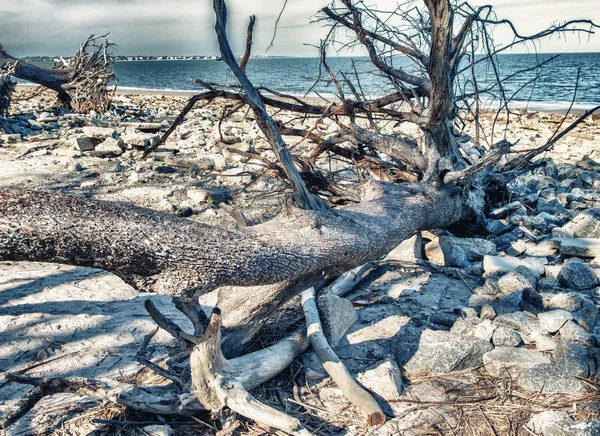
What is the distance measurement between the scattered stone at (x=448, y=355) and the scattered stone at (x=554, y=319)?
1.34 feet

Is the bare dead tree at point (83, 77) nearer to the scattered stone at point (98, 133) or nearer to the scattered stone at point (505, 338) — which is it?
the scattered stone at point (98, 133)

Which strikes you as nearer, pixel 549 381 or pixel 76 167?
pixel 549 381

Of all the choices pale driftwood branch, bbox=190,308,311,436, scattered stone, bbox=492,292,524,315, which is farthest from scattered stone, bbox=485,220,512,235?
pale driftwood branch, bbox=190,308,311,436

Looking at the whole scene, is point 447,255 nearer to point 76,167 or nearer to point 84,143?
point 76,167

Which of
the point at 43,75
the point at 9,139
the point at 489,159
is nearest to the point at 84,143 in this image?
the point at 9,139

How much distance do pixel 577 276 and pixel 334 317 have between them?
194 centimetres

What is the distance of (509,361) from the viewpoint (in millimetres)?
2486

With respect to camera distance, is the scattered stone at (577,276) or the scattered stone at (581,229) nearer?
the scattered stone at (577,276)

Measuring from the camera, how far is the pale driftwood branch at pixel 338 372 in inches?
85.0

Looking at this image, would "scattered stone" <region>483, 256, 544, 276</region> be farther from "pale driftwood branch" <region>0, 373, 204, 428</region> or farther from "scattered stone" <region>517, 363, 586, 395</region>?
"pale driftwood branch" <region>0, 373, 204, 428</region>

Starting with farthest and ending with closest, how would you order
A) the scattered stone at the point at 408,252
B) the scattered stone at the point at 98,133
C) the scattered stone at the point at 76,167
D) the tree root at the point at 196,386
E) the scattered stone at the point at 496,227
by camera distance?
the scattered stone at the point at 98,133 < the scattered stone at the point at 76,167 < the scattered stone at the point at 496,227 < the scattered stone at the point at 408,252 < the tree root at the point at 196,386

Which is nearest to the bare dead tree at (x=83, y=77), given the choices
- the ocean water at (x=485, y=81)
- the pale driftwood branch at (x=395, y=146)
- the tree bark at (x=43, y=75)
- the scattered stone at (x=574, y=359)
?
the tree bark at (x=43, y=75)

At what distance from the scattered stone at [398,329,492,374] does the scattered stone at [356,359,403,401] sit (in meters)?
0.16

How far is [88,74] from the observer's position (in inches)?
521
